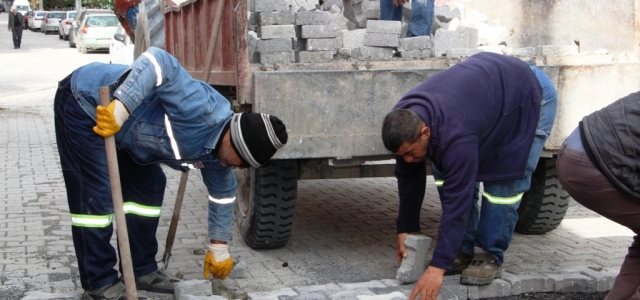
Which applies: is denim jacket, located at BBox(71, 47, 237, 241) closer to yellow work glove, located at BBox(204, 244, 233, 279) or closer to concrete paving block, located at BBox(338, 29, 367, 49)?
yellow work glove, located at BBox(204, 244, 233, 279)

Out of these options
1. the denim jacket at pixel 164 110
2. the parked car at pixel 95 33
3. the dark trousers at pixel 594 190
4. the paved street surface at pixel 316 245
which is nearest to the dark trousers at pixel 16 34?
the parked car at pixel 95 33

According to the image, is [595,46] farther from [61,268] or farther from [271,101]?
[61,268]

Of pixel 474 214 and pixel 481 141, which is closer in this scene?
pixel 481 141

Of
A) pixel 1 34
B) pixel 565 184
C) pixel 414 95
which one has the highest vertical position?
pixel 414 95

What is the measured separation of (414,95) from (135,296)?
5.50 feet

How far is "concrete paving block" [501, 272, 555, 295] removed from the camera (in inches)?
163

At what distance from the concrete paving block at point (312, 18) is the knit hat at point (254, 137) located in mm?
1256

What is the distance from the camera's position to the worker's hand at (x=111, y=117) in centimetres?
327

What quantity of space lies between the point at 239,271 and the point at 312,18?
→ 5.31 feet

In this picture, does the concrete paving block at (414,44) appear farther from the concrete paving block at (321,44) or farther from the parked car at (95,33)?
the parked car at (95,33)

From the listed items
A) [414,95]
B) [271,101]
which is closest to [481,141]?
[414,95]

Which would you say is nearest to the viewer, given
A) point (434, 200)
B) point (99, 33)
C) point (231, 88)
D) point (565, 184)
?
point (565, 184)

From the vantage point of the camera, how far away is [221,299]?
3742mm

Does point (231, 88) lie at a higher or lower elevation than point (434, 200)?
higher
